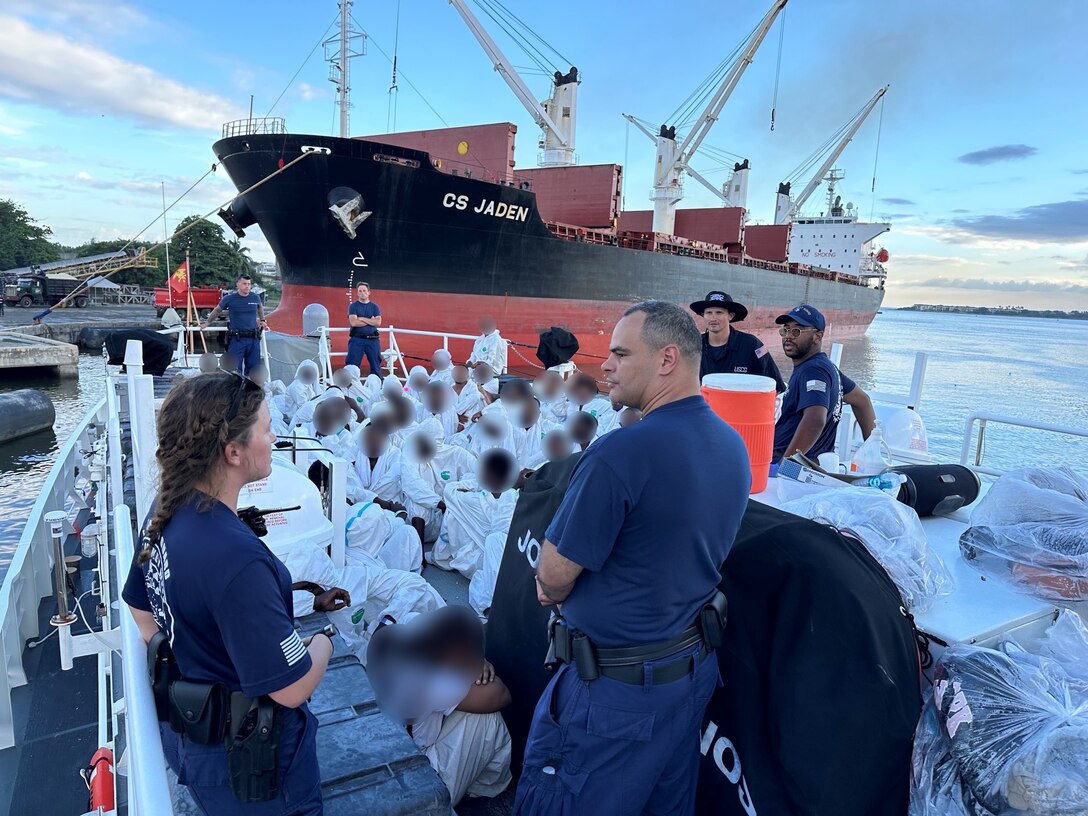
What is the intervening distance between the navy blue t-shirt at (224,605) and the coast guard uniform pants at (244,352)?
26.2 feet

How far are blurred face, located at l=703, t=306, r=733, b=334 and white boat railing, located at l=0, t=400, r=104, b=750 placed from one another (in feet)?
14.9

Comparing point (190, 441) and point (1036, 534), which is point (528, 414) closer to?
point (1036, 534)

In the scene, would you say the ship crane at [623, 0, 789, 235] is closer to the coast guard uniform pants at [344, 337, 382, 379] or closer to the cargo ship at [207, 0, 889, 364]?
the cargo ship at [207, 0, 889, 364]

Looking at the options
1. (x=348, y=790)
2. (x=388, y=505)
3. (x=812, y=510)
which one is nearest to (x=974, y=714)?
(x=812, y=510)

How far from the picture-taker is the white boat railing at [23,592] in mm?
3520

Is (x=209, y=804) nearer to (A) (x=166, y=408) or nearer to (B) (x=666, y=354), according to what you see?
(A) (x=166, y=408)

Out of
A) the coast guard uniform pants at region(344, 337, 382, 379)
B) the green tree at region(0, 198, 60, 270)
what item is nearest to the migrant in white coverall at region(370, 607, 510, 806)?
the coast guard uniform pants at region(344, 337, 382, 379)

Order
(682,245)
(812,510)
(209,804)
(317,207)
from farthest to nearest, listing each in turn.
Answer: (682,245) < (317,207) < (812,510) < (209,804)

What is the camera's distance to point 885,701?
151 centimetres

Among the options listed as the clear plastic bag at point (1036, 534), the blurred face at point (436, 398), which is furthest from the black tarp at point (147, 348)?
the clear plastic bag at point (1036, 534)

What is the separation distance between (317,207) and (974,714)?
1641cm

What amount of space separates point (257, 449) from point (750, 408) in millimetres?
1716

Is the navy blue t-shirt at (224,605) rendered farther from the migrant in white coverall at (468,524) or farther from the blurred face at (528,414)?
the blurred face at (528,414)

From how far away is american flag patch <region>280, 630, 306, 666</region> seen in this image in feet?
4.20
